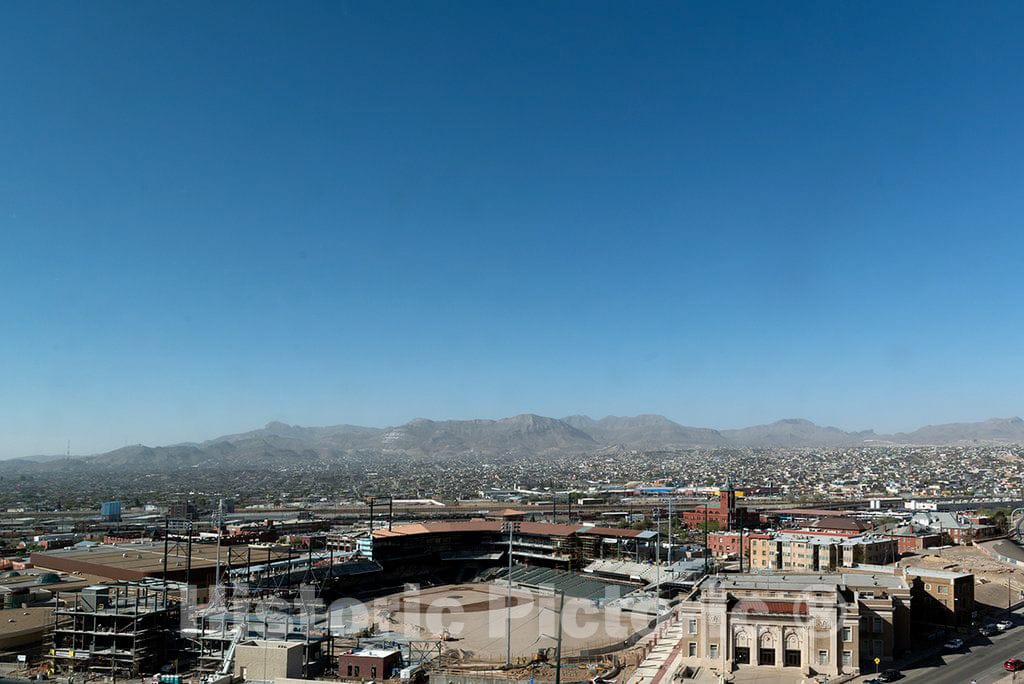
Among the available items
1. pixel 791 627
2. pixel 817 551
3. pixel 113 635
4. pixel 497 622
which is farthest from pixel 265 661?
pixel 817 551

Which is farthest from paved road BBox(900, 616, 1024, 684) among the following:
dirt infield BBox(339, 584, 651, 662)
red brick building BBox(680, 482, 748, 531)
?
red brick building BBox(680, 482, 748, 531)

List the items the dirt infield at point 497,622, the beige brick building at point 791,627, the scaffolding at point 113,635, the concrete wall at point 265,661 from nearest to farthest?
the concrete wall at point 265,661 → the beige brick building at point 791,627 → the scaffolding at point 113,635 → the dirt infield at point 497,622

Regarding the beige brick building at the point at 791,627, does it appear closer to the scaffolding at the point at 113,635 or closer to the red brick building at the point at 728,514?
the scaffolding at the point at 113,635

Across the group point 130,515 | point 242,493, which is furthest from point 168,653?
point 242,493

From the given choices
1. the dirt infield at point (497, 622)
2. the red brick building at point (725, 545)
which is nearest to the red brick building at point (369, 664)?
the dirt infield at point (497, 622)

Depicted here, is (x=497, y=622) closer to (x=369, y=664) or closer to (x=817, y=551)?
(x=369, y=664)

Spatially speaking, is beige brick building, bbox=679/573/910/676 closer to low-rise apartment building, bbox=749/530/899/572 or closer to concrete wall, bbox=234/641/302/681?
concrete wall, bbox=234/641/302/681

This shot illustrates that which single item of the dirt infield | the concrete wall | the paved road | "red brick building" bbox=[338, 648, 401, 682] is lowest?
the dirt infield

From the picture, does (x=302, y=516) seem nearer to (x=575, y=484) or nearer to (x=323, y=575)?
(x=323, y=575)

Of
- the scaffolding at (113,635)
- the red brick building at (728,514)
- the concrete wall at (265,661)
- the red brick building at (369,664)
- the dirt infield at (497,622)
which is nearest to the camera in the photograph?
the concrete wall at (265,661)
